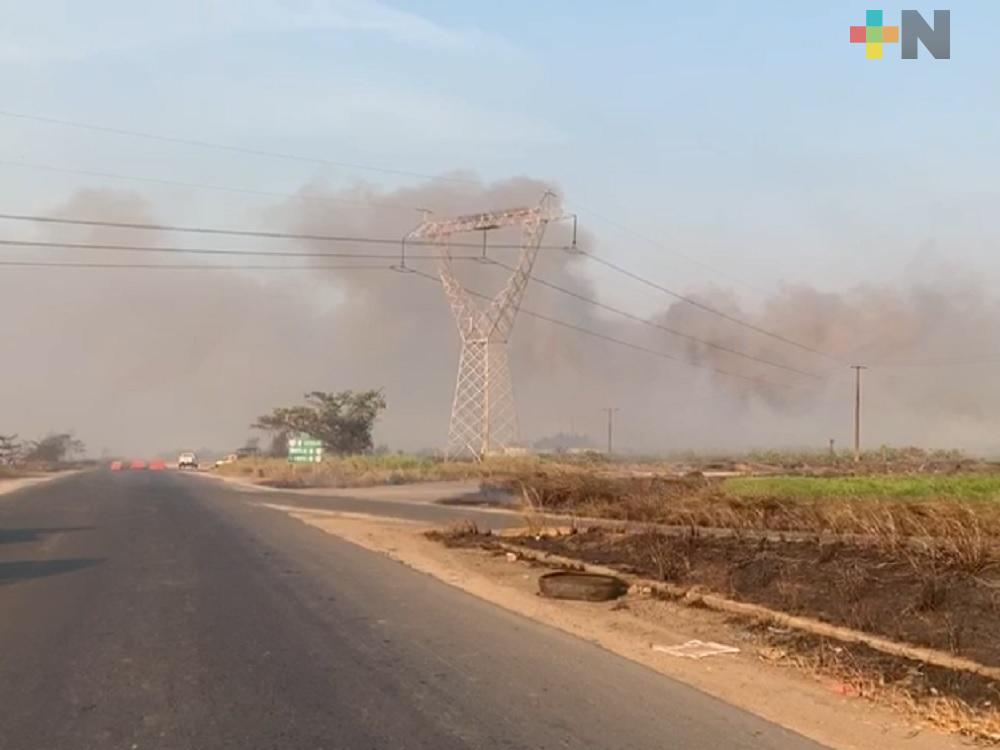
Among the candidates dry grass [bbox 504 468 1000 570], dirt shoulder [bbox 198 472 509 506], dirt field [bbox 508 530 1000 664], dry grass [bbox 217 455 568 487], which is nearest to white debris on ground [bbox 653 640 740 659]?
dirt field [bbox 508 530 1000 664]

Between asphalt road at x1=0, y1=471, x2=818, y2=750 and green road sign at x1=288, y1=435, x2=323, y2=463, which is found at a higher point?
green road sign at x1=288, y1=435, x2=323, y2=463

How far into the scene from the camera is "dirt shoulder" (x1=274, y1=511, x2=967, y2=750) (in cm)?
771

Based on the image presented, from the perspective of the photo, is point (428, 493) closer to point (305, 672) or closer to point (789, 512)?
point (789, 512)

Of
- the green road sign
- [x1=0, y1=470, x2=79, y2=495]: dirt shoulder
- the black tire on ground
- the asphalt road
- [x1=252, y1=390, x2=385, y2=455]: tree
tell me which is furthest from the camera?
[x1=252, y1=390, x2=385, y2=455]: tree

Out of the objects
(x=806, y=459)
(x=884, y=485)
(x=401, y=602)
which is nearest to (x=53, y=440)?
(x=806, y=459)

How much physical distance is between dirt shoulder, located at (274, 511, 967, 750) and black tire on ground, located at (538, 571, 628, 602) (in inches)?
9.5

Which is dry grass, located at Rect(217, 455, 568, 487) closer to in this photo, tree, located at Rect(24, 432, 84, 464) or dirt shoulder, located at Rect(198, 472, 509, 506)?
dirt shoulder, located at Rect(198, 472, 509, 506)

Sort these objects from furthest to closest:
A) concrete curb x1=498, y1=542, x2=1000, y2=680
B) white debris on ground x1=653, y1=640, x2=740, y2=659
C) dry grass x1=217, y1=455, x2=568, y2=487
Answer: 1. dry grass x1=217, y1=455, x2=568, y2=487
2. white debris on ground x1=653, y1=640, x2=740, y2=659
3. concrete curb x1=498, y1=542, x2=1000, y2=680

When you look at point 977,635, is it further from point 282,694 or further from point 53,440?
point 53,440

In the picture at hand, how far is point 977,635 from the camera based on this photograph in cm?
995

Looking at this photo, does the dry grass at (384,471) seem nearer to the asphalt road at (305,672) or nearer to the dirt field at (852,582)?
the dirt field at (852,582)

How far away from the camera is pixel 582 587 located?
1470cm

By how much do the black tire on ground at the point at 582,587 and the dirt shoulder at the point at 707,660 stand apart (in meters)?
0.24

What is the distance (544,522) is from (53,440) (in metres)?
170
